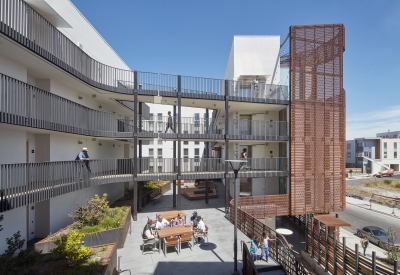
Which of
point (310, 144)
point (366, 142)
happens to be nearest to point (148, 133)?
point (310, 144)

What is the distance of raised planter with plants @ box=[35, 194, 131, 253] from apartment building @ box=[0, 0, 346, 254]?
1410 mm

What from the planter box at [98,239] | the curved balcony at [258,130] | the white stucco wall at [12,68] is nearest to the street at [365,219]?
the curved balcony at [258,130]

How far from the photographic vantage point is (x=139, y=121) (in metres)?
15.7

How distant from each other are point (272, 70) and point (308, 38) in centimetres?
366

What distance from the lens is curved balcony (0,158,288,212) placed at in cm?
787

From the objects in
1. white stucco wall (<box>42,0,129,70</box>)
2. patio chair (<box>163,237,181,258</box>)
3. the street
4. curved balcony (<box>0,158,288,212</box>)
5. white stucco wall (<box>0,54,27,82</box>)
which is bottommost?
the street

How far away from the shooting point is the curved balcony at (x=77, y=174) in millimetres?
7866

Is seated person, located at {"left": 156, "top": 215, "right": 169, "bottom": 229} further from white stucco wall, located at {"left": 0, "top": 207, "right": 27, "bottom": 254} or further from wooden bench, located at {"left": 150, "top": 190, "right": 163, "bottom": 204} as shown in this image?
wooden bench, located at {"left": 150, "top": 190, "right": 163, "bottom": 204}

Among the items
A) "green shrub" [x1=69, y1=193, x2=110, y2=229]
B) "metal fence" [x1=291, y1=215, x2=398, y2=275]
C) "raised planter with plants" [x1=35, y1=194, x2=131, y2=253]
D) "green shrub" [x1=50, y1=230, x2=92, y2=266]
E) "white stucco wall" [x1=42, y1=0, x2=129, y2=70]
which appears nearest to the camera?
"green shrub" [x1=50, y1=230, x2=92, y2=266]

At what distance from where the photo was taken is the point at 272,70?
19266 mm

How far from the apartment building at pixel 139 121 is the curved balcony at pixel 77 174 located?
0.19 feet

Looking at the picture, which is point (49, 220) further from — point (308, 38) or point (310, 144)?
point (308, 38)

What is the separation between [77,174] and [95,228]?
332 cm

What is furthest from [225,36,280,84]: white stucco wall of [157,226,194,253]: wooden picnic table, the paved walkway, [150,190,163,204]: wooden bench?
[157,226,194,253]: wooden picnic table
